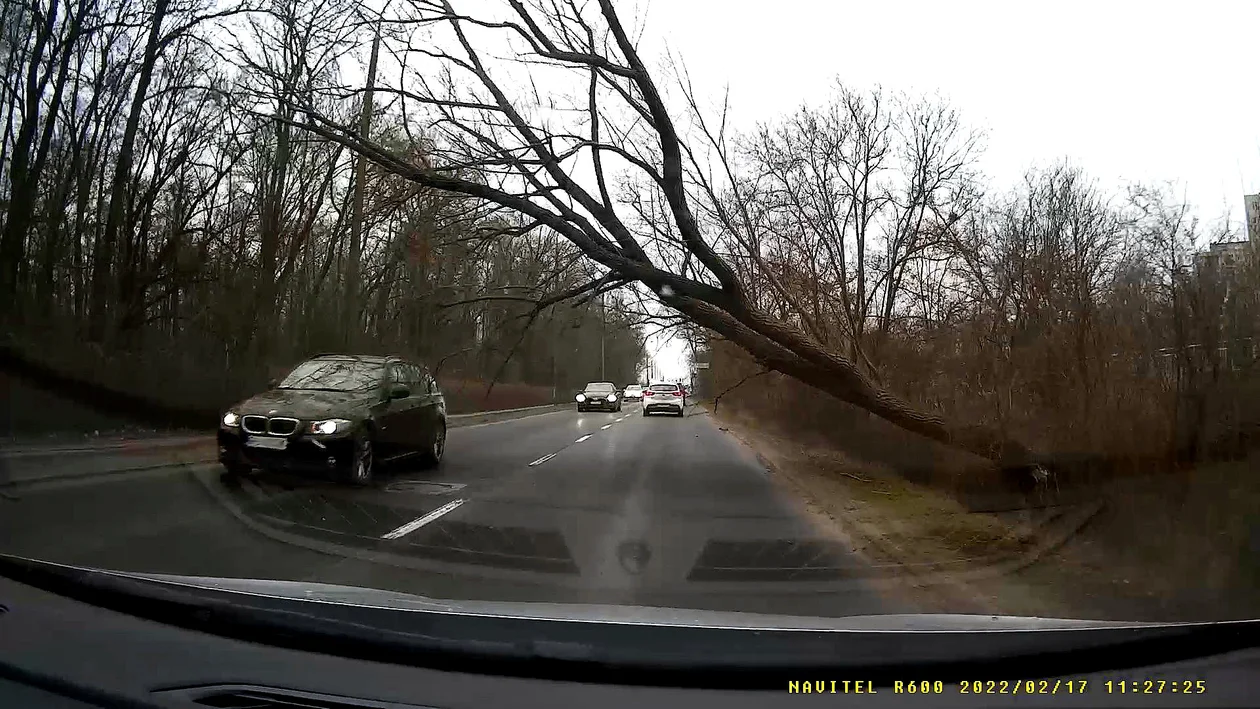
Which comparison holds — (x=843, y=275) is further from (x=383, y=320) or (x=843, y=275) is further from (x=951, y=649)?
(x=951, y=649)

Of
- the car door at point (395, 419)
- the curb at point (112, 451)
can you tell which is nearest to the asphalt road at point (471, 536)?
the curb at point (112, 451)

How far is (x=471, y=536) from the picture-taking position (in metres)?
7.60

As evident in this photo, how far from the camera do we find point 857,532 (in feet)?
29.0

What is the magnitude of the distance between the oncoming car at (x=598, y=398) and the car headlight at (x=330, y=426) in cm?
3195

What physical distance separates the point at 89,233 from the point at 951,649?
19.0 m

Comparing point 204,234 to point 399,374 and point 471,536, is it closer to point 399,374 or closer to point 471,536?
point 399,374

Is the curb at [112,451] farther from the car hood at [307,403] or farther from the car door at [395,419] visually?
the car door at [395,419]

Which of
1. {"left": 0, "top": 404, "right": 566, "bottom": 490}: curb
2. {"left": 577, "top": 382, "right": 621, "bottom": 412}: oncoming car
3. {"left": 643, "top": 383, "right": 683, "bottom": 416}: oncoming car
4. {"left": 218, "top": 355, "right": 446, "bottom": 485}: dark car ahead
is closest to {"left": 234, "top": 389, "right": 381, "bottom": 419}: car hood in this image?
{"left": 218, "top": 355, "right": 446, "bottom": 485}: dark car ahead

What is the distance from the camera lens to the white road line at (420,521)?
762 centimetres

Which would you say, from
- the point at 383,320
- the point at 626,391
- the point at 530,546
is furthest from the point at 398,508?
the point at 626,391

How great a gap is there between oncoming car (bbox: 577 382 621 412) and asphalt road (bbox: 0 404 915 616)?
29.4m

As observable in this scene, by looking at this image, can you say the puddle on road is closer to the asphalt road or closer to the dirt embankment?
the asphalt road

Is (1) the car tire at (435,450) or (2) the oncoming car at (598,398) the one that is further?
(2) the oncoming car at (598,398)

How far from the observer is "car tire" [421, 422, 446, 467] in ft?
45.1
